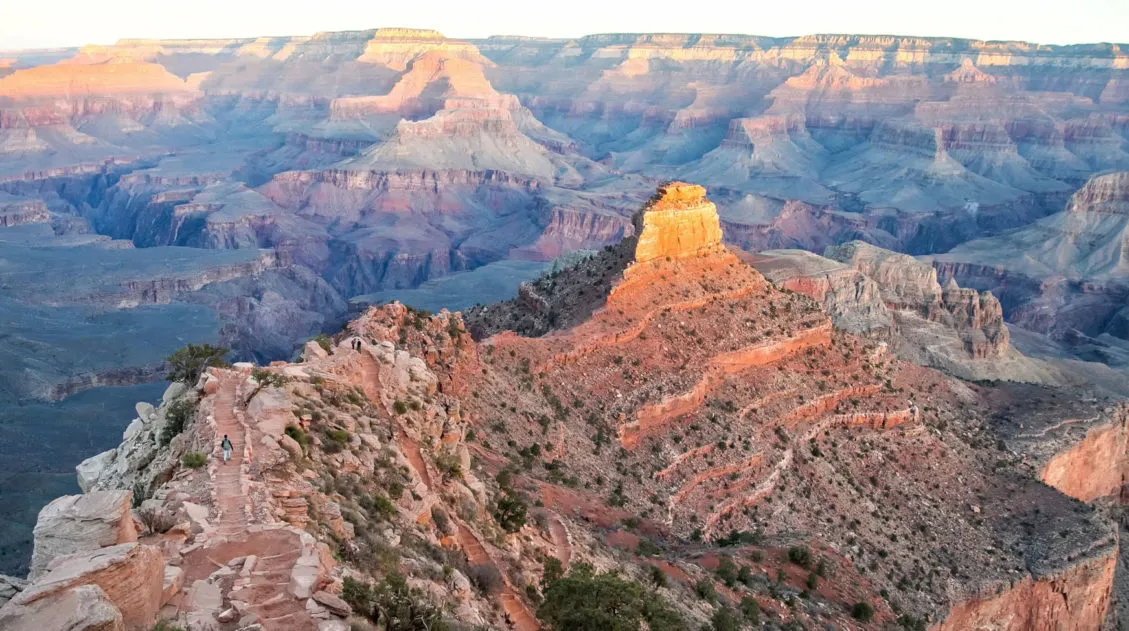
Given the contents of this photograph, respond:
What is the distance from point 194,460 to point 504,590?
5976mm

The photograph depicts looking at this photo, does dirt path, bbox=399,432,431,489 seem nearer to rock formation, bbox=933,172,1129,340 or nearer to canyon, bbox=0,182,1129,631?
canyon, bbox=0,182,1129,631

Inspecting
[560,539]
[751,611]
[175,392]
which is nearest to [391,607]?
[560,539]

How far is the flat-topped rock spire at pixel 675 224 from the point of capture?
4191 centimetres

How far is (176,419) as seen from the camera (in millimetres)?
19625

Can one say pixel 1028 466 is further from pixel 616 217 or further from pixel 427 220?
pixel 427 220

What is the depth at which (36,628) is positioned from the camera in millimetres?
9766

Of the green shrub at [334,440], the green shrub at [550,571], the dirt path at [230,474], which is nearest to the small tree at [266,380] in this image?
the dirt path at [230,474]

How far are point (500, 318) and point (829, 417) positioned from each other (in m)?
15.6

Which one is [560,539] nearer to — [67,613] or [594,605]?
[594,605]

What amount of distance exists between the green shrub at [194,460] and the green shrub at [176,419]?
358 centimetres

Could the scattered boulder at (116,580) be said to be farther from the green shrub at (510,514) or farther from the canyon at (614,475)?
the green shrub at (510,514)

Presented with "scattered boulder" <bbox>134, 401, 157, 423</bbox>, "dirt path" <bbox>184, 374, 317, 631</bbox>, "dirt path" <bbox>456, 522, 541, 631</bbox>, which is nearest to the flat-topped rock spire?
"scattered boulder" <bbox>134, 401, 157, 423</bbox>

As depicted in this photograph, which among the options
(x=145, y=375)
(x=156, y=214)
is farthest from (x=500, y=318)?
(x=156, y=214)

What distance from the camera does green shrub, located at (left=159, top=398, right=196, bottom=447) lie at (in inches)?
765
